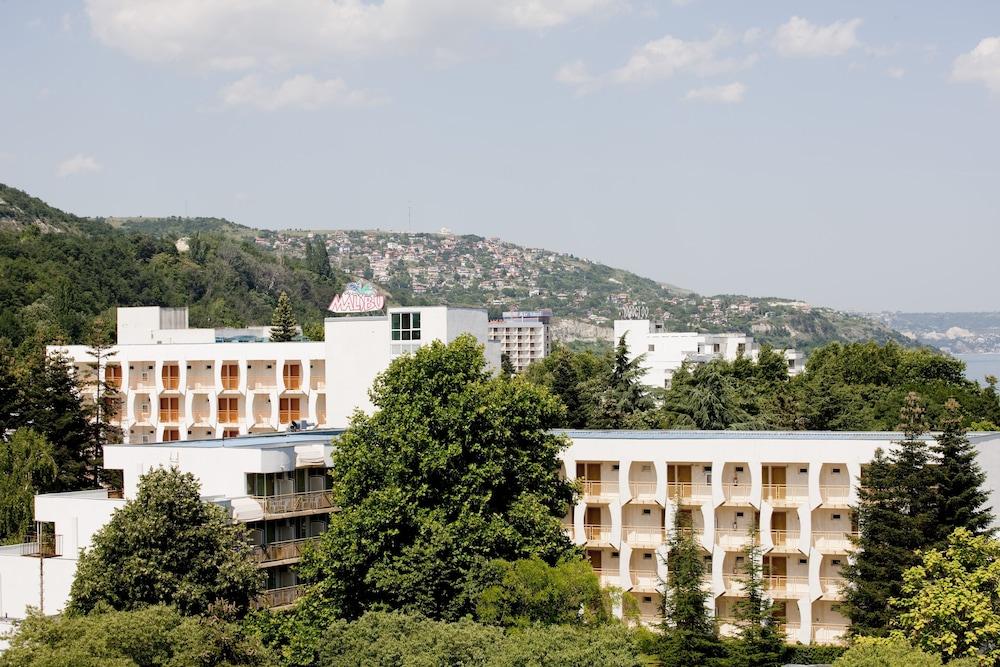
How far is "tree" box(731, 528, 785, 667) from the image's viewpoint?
157 feet

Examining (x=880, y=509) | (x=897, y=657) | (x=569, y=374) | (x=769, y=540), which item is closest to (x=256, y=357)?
(x=569, y=374)

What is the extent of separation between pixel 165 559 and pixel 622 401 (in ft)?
132

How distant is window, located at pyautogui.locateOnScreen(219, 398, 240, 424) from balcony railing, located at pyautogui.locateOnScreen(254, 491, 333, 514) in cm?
3413

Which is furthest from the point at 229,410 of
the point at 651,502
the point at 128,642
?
the point at 128,642

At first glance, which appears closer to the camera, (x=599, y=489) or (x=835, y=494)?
(x=835, y=494)

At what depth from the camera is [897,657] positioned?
37625 mm

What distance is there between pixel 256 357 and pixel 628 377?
75.2 ft

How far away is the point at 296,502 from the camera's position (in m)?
50.6

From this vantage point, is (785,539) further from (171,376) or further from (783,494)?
(171,376)

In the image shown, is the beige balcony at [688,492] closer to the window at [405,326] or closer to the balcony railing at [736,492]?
the balcony railing at [736,492]

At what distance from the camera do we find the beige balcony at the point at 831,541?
179ft

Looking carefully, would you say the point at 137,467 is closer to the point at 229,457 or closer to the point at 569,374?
the point at 229,457

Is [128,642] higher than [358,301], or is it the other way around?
[358,301]

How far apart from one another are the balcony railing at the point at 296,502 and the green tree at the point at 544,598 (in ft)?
33.2
